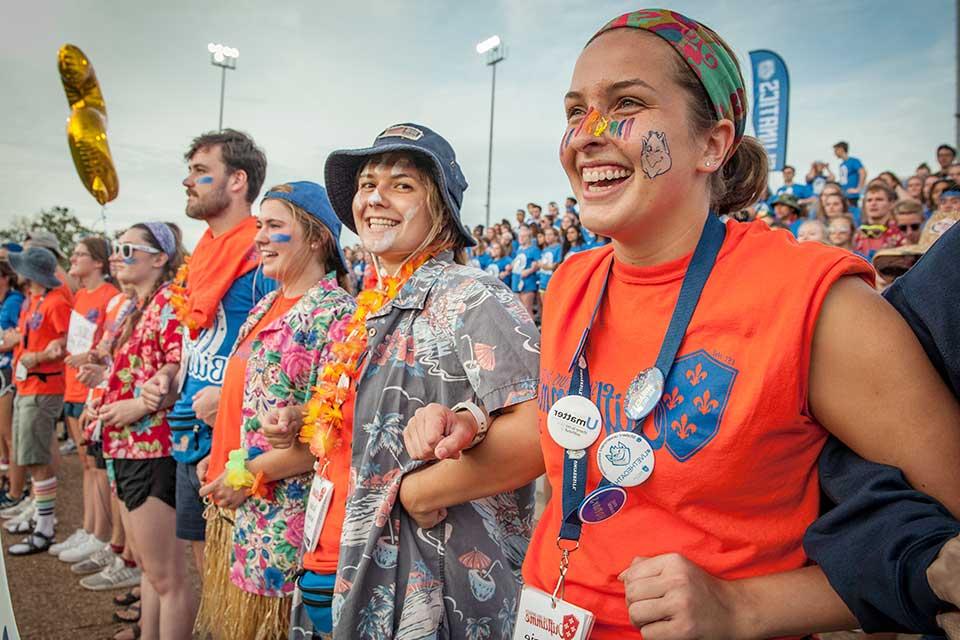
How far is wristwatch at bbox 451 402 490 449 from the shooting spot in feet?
5.13

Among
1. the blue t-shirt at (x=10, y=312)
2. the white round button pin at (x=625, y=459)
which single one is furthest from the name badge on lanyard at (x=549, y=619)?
the blue t-shirt at (x=10, y=312)

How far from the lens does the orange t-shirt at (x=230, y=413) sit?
2.54 meters

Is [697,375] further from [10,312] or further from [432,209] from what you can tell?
[10,312]

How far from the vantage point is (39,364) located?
18.8ft

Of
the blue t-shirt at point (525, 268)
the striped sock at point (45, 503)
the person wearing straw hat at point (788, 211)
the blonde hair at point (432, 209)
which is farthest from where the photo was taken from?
the blue t-shirt at point (525, 268)

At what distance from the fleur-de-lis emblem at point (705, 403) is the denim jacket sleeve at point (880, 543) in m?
0.23

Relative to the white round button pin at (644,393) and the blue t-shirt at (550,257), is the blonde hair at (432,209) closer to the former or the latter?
the white round button pin at (644,393)

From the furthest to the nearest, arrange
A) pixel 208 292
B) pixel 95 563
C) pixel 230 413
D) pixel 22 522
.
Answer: pixel 22 522, pixel 95 563, pixel 208 292, pixel 230 413

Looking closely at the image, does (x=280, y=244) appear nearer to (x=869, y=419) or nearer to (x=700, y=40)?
(x=700, y=40)

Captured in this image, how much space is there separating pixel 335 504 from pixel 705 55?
5.27 ft

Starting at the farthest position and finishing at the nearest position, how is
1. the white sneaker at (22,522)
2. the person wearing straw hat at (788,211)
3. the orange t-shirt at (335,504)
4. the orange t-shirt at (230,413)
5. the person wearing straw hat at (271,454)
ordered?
the person wearing straw hat at (788,211) < the white sneaker at (22,522) < the orange t-shirt at (230,413) < the person wearing straw hat at (271,454) < the orange t-shirt at (335,504)

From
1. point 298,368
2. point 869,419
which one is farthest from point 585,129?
point 298,368

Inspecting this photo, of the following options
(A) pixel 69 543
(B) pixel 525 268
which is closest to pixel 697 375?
(A) pixel 69 543

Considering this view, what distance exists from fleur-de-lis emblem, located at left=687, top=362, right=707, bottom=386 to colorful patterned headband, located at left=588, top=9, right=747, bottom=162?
486 mm
